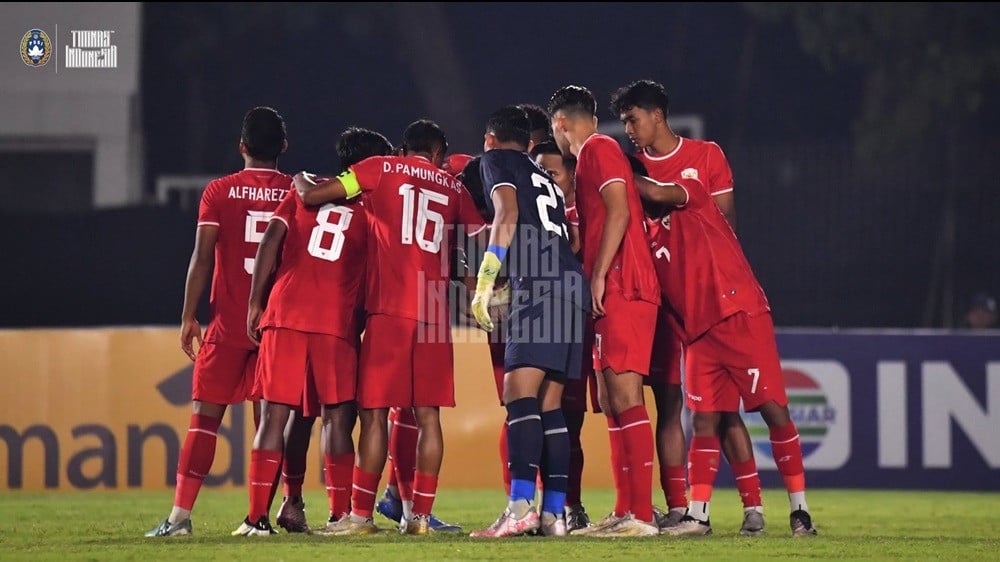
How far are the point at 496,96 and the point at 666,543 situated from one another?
19.7m

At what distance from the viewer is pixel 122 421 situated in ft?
42.3

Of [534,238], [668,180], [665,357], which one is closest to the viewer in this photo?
[534,238]

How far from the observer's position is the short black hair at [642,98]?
8672 millimetres

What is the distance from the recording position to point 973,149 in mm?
16938

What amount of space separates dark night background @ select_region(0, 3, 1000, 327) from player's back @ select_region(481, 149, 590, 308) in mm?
8747

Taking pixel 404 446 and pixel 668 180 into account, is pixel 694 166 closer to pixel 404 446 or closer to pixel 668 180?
pixel 668 180

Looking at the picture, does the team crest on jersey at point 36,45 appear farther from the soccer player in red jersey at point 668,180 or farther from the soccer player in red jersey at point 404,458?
the soccer player in red jersey at point 668,180

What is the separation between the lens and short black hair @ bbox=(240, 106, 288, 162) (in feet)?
28.5

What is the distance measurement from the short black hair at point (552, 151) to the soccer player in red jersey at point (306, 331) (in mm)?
1212

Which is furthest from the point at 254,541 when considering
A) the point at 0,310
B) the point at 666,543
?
the point at 0,310

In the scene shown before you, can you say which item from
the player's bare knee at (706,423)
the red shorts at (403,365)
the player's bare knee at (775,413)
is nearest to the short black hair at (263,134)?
the red shorts at (403,365)

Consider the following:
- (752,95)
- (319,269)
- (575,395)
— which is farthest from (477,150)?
(319,269)

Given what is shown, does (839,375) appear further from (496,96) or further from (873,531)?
(496,96)

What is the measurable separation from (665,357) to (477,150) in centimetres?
1558
